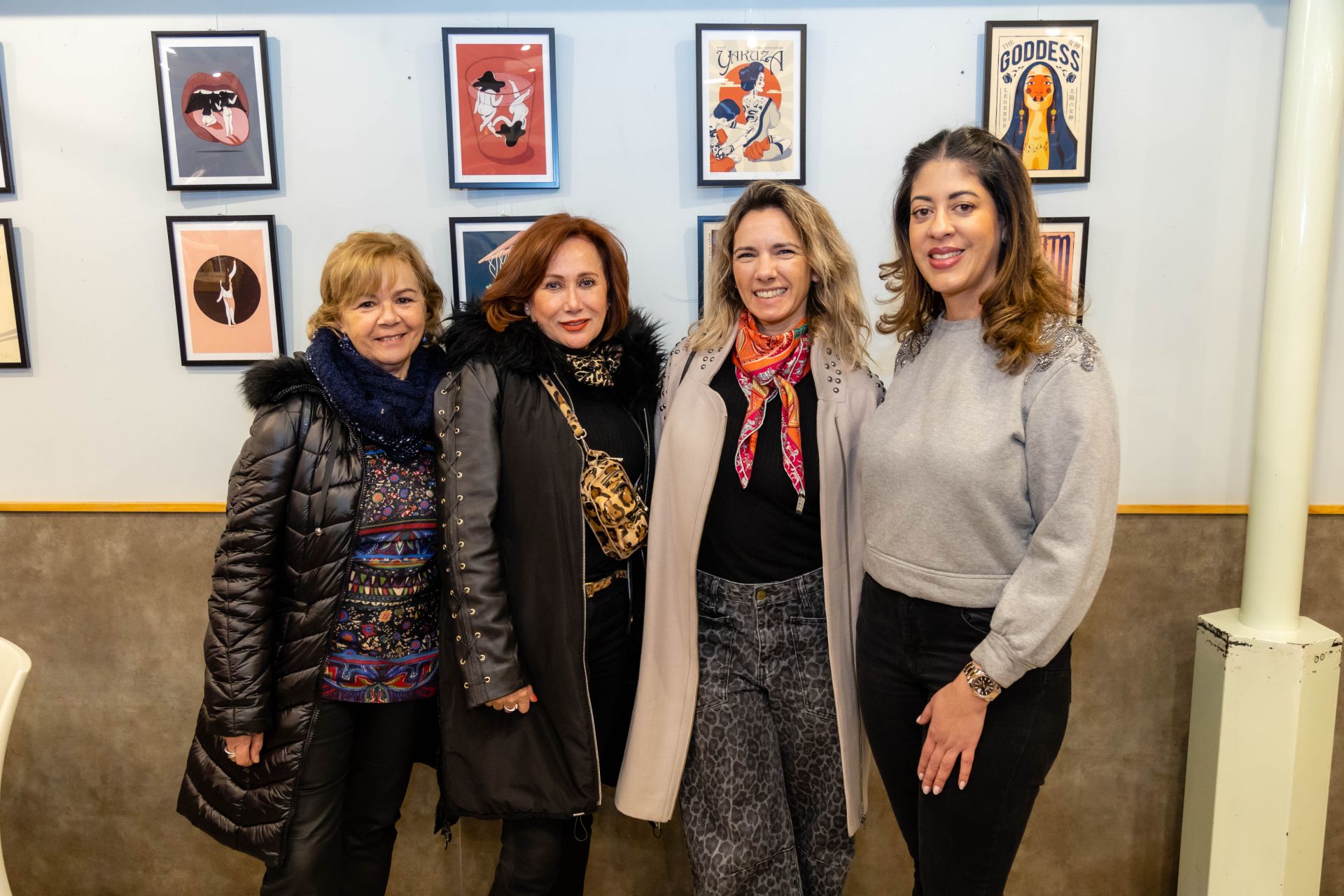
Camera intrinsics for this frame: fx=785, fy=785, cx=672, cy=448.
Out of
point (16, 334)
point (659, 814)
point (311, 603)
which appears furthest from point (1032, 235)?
point (16, 334)

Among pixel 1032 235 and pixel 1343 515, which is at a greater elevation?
pixel 1032 235

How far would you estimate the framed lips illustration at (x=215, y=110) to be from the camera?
211 centimetres

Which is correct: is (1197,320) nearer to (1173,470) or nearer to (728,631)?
(1173,470)

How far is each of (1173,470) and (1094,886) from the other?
129 centimetres

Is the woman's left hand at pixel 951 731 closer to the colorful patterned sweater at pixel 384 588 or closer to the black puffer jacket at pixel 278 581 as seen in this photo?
the colorful patterned sweater at pixel 384 588

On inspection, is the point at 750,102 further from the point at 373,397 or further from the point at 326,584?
the point at 326,584

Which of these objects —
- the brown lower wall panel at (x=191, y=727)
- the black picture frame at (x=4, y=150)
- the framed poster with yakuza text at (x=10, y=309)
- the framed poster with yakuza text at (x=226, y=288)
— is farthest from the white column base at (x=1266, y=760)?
the black picture frame at (x=4, y=150)

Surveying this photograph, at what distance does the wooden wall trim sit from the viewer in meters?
2.22

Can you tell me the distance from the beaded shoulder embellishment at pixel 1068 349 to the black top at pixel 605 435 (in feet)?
2.72

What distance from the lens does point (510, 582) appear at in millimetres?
1663

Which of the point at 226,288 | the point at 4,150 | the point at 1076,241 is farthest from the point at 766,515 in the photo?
the point at 4,150

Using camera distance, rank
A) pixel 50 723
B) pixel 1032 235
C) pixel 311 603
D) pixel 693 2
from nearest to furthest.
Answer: pixel 1032 235, pixel 311 603, pixel 693 2, pixel 50 723

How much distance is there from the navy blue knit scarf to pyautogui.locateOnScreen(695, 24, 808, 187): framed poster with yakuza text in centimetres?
101

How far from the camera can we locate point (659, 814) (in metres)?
1.70
